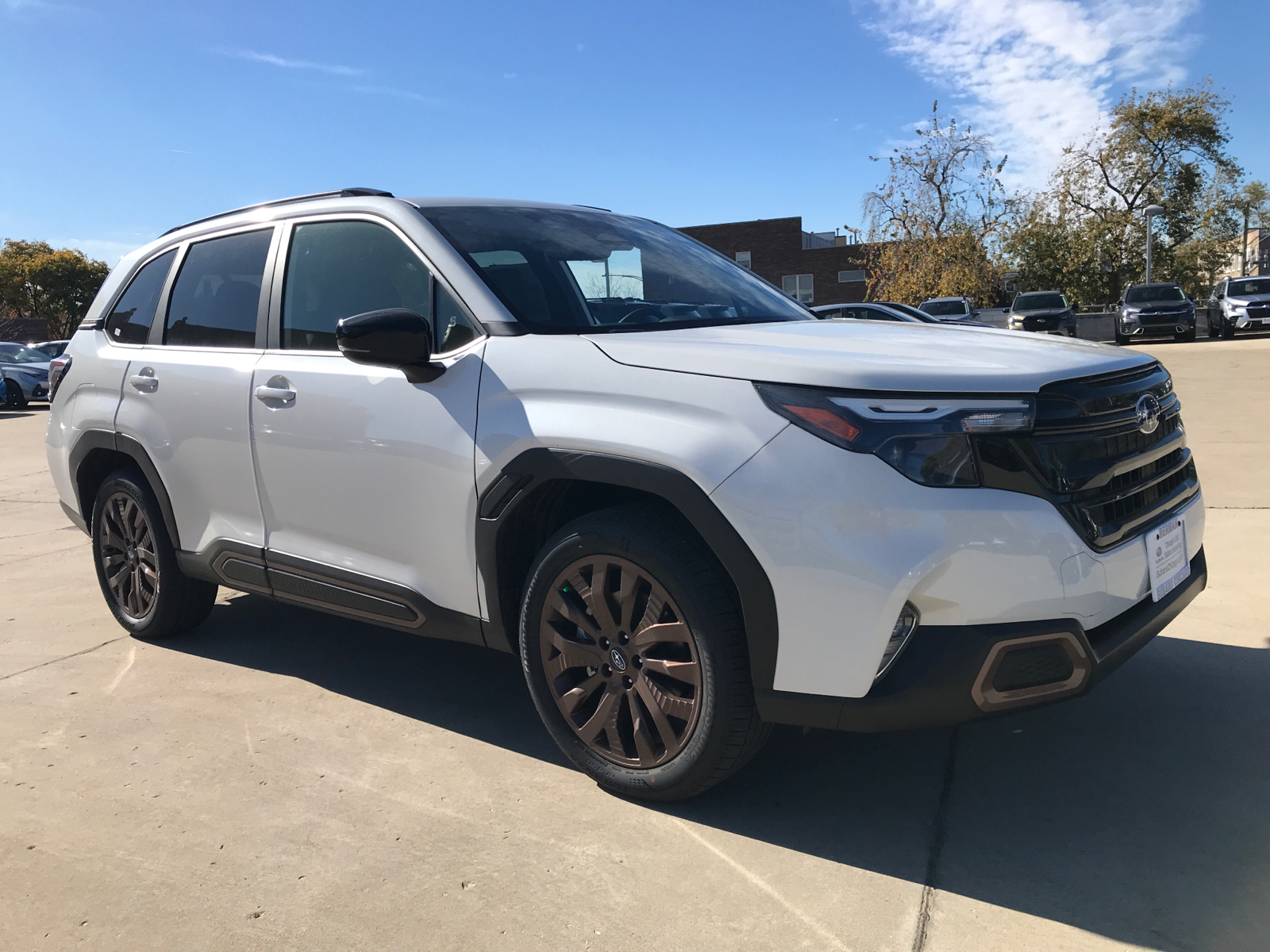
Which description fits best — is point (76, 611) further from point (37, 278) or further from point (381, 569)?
point (37, 278)

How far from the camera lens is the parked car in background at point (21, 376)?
22344 millimetres

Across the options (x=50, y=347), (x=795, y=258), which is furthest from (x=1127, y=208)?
(x=50, y=347)

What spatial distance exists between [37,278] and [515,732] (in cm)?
6985

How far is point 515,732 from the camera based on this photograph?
3510 millimetres

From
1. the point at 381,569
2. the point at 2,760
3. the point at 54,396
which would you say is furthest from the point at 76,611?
the point at 381,569

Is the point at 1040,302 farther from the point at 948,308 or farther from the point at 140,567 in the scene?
the point at 140,567

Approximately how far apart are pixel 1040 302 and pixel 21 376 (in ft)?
81.5

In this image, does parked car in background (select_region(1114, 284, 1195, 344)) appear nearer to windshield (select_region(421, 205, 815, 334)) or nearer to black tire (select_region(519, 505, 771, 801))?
windshield (select_region(421, 205, 815, 334))

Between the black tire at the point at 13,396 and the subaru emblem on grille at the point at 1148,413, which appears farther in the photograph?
the black tire at the point at 13,396

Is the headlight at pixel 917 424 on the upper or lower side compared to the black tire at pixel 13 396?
upper

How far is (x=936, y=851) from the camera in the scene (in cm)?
260

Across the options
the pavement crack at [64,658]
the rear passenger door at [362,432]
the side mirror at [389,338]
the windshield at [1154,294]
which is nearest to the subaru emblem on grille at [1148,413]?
the rear passenger door at [362,432]

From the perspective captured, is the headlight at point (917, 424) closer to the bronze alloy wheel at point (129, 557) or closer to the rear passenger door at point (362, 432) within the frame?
the rear passenger door at point (362, 432)

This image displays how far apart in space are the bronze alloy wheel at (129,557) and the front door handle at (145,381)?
50cm
